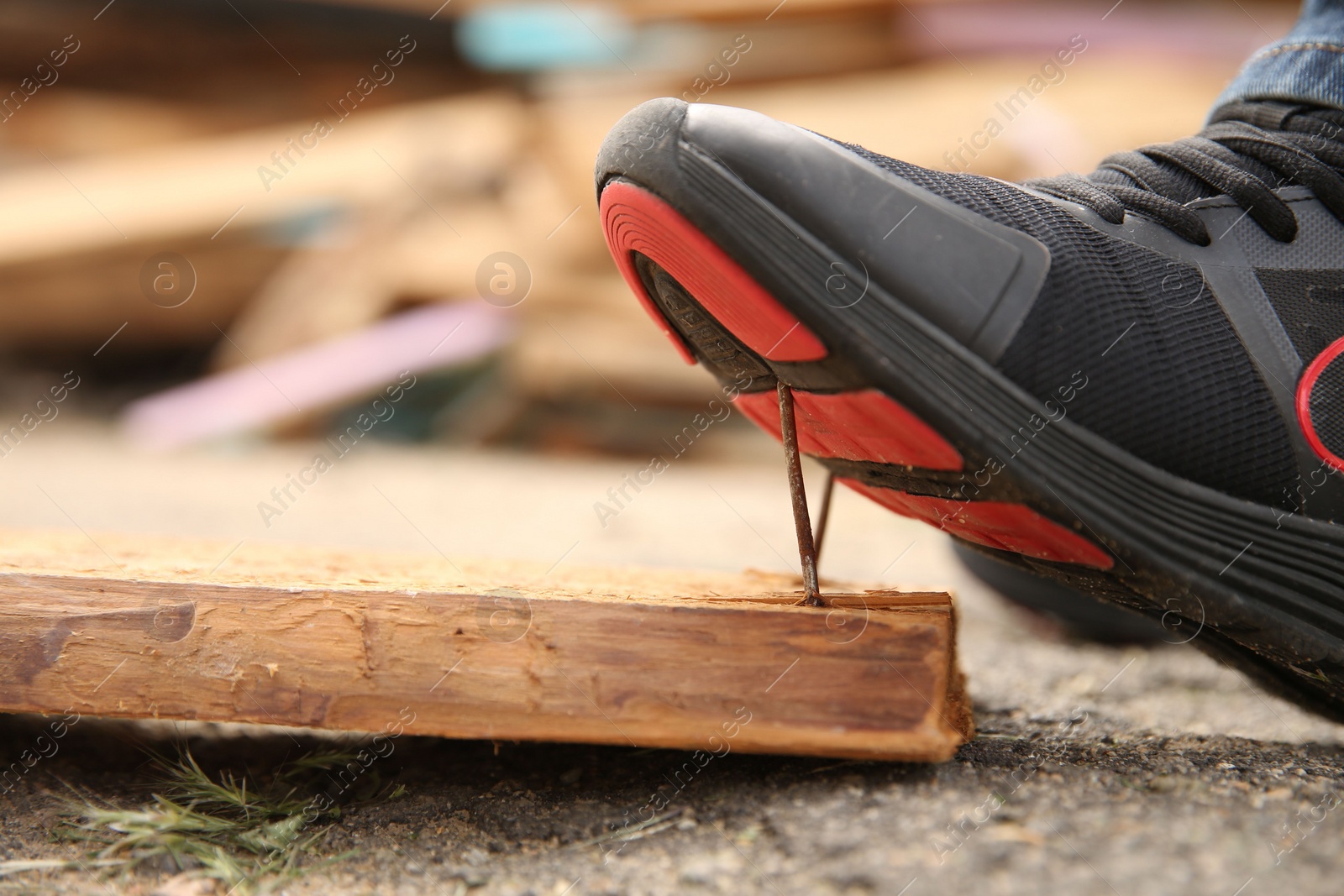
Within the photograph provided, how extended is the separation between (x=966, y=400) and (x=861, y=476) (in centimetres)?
17

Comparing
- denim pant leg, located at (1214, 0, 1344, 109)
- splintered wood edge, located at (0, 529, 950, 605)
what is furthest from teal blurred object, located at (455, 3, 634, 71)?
denim pant leg, located at (1214, 0, 1344, 109)

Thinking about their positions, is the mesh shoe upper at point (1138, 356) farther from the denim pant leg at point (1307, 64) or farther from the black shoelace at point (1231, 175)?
the denim pant leg at point (1307, 64)

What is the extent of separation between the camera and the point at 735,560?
193 cm

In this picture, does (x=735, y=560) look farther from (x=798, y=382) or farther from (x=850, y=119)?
(x=850, y=119)

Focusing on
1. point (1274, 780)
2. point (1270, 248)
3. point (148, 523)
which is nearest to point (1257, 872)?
point (1274, 780)

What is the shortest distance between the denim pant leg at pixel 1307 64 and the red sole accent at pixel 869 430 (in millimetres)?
597

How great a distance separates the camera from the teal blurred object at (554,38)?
11.1ft

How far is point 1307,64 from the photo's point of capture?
921 mm

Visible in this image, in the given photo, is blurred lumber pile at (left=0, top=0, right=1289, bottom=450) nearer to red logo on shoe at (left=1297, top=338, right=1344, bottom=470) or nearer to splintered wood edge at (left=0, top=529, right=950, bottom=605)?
splintered wood edge at (left=0, top=529, right=950, bottom=605)

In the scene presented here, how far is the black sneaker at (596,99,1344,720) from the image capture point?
68 centimetres

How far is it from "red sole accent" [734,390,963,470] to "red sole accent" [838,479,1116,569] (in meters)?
0.05

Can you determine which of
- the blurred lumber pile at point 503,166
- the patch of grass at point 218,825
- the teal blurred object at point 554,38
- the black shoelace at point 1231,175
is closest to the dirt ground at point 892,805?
the patch of grass at point 218,825

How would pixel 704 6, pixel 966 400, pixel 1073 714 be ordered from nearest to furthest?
pixel 966 400 → pixel 1073 714 → pixel 704 6

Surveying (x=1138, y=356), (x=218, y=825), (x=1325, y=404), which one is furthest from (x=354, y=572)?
(x=1325, y=404)
